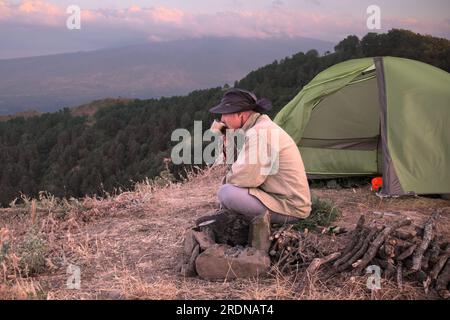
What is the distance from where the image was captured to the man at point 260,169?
4.34 m

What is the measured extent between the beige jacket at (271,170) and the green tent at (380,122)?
208cm

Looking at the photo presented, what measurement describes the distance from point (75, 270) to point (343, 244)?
217 centimetres

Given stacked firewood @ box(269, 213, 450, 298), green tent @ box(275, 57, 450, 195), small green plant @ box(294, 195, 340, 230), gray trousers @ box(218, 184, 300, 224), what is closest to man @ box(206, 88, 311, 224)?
gray trousers @ box(218, 184, 300, 224)

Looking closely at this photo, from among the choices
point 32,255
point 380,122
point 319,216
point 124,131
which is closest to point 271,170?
point 319,216

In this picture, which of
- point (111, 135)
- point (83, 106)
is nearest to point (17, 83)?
point (83, 106)

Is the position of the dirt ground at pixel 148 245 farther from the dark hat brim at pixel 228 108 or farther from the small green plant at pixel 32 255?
the dark hat brim at pixel 228 108

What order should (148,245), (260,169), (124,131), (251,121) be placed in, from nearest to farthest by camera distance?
1. (260,169)
2. (251,121)
3. (148,245)
4. (124,131)

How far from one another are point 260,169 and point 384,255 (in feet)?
3.77

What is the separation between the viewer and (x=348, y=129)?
7859mm

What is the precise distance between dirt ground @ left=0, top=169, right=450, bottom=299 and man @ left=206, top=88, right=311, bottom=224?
535 millimetres

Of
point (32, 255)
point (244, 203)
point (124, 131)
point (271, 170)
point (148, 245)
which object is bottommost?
point (124, 131)

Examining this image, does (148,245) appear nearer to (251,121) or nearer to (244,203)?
(244,203)

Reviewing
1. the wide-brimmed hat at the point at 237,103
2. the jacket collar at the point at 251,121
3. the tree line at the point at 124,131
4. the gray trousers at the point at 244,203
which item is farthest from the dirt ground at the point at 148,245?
the tree line at the point at 124,131

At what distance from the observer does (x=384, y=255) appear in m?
3.96
